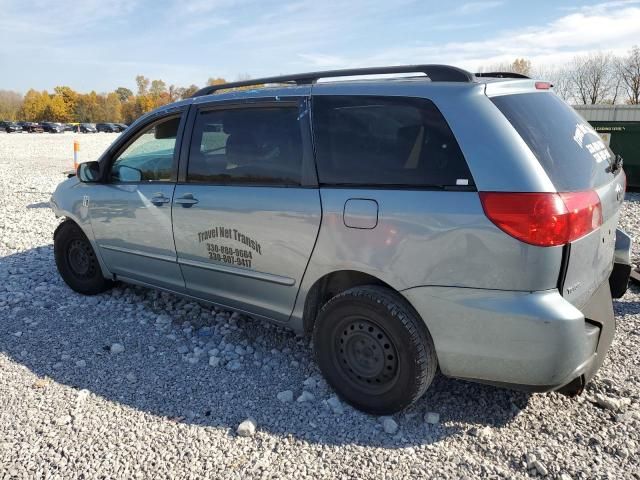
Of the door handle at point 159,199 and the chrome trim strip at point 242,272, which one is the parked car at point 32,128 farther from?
the chrome trim strip at point 242,272

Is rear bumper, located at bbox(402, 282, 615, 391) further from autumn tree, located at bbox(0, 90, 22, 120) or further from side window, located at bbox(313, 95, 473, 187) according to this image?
autumn tree, located at bbox(0, 90, 22, 120)

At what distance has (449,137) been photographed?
258 cm

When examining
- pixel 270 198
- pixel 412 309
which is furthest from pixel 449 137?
pixel 270 198

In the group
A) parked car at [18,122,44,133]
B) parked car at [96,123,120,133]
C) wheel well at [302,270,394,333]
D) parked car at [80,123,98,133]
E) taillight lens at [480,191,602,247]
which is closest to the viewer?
taillight lens at [480,191,602,247]

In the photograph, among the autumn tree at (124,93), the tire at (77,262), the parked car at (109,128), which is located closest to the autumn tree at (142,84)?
the autumn tree at (124,93)

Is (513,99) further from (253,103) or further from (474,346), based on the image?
(253,103)

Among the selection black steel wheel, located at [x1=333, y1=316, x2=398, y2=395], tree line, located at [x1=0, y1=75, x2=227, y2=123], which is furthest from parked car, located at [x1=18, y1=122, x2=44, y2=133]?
black steel wheel, located at [x1=333, y1=316, x2=398, y2=395]

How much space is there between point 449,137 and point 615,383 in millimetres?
1951

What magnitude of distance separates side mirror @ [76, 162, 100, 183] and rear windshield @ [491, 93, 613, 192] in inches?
132

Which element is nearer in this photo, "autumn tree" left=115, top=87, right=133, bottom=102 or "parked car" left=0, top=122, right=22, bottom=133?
"parked car" left=0, top=122, right=22, bottom=133

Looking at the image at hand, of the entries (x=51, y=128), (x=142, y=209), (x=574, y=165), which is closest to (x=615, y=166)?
(x=574, y=165)

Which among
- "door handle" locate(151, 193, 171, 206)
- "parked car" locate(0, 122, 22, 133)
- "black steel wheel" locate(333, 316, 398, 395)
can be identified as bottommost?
"black steel wheel" locate(333, 316, 398, 395)

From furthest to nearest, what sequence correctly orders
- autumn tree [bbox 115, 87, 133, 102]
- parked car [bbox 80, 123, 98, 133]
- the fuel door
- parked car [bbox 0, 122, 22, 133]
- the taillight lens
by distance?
autumn tree [bbox 115, 87, 133, 102], parked car [bbox 80, 123, 98, 133], parked car [bbox 0, 122, 22, 133], the fuel door, the taillight lens

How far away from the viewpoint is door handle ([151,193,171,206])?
3827 mm
